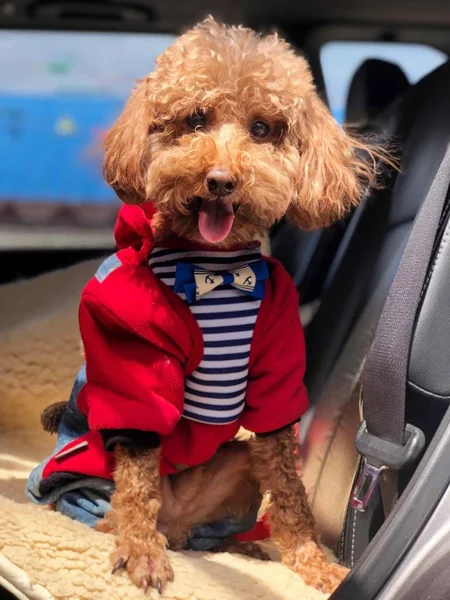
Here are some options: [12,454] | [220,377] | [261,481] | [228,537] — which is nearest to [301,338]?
[220,377]

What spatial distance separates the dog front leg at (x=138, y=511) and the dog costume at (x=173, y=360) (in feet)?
0.14

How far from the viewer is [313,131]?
4.17ft

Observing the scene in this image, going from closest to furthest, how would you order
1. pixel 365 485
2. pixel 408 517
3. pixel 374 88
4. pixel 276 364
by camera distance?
1. pixel 408 517
2. pixel 365 485
3. pixel 276 364
4. pixel 374 88

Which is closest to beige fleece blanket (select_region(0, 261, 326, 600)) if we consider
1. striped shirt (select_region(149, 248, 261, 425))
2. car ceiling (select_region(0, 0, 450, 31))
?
striped shirt (select_region(149, 248, 261, 425))

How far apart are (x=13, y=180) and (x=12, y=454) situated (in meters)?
0.82

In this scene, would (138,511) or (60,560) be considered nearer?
(60,560)

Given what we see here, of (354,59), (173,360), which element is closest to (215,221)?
(173,360)

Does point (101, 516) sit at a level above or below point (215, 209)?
below

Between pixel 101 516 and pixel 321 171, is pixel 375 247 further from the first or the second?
pixel 101 516

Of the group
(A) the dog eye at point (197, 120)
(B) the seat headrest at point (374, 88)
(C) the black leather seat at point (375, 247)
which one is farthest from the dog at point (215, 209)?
(B) the seat headrest at point (374, 88)

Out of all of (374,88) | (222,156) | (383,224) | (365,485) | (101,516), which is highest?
(374,88)

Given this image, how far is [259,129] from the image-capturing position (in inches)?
49.4

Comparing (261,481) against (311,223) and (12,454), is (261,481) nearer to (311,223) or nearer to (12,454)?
(311,223)

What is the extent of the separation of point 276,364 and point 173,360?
20cm
